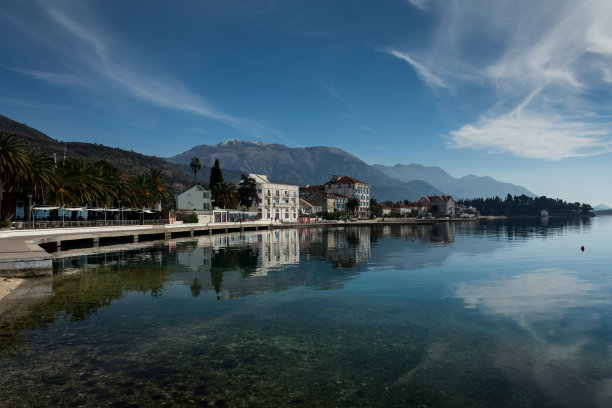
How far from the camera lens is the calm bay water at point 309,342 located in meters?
9.94

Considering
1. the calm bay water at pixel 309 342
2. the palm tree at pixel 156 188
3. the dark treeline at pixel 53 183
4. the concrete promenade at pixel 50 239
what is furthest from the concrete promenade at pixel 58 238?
the palm tree at pixel 156 188

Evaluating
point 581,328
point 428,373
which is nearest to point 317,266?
point 581,328

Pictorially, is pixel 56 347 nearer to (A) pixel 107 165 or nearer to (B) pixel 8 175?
(B) pixel 8 175

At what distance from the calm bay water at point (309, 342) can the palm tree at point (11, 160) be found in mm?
29801

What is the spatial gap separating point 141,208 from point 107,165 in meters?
11.2

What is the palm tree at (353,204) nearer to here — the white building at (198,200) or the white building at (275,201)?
the white building at (275,201)

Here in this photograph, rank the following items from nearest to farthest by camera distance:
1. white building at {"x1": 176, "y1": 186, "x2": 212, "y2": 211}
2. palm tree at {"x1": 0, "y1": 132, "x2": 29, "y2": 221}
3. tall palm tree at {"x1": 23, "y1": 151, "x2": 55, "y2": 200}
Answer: palm tree at {"x1": 0, "y1": 132, "x2": 29, "y2": 221}
tall palm tree at {"x1": 23, "y1": 151, "x2": 55, "y2": 200}
white building at {"x1": 176, "y1": 186, "x2": 212, "y2": 211}

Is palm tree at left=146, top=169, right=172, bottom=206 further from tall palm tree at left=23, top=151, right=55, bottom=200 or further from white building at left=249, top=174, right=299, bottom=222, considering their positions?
white building at left=249, top=174, right=299, bottom=222

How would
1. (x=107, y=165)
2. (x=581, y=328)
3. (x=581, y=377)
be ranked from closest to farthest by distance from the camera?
(x=581, y=377), (x=581, y=328), (x=107, y=165)

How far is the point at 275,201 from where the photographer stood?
137m

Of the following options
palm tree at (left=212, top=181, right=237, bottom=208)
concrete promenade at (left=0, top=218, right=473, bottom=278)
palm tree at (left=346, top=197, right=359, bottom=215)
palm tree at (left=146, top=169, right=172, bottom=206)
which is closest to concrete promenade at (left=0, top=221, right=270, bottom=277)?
concrete promenade at (left=0, top=218, right=473, bottom=278)

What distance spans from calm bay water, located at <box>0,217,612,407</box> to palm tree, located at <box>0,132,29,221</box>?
97.8 feet

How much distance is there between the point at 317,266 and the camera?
34.9 metres

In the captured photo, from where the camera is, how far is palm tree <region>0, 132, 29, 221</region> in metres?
47.5
